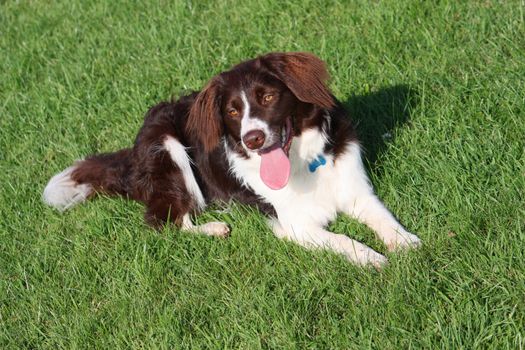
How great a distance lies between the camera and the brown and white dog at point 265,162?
14.9 feet

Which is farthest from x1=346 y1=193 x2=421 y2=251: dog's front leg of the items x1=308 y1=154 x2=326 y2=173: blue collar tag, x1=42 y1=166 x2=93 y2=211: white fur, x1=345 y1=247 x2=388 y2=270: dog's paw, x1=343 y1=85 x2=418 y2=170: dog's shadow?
x1=42 y1=166 x2=93 y2=211: white fur

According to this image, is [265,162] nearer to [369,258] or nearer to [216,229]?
[216,229]

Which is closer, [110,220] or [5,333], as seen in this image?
[5,333]

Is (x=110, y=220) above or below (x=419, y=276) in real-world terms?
below

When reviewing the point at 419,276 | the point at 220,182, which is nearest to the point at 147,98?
the point at 220,182

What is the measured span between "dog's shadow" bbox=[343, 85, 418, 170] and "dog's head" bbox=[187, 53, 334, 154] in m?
0.76

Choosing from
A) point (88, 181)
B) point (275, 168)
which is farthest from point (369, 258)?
point (88, 181)

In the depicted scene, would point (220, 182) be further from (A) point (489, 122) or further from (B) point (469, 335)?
(B) point (469, 335)

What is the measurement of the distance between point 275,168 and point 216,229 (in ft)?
1.89

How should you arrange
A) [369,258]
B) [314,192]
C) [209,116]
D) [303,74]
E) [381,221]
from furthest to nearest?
[314,192]
[209,116]
[303,74]
[381,221]
[369,258]

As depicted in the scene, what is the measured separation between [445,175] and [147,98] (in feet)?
10.2

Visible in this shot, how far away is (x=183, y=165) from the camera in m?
5.55

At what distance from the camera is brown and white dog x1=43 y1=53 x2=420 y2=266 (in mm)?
4551

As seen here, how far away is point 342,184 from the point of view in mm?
4895
